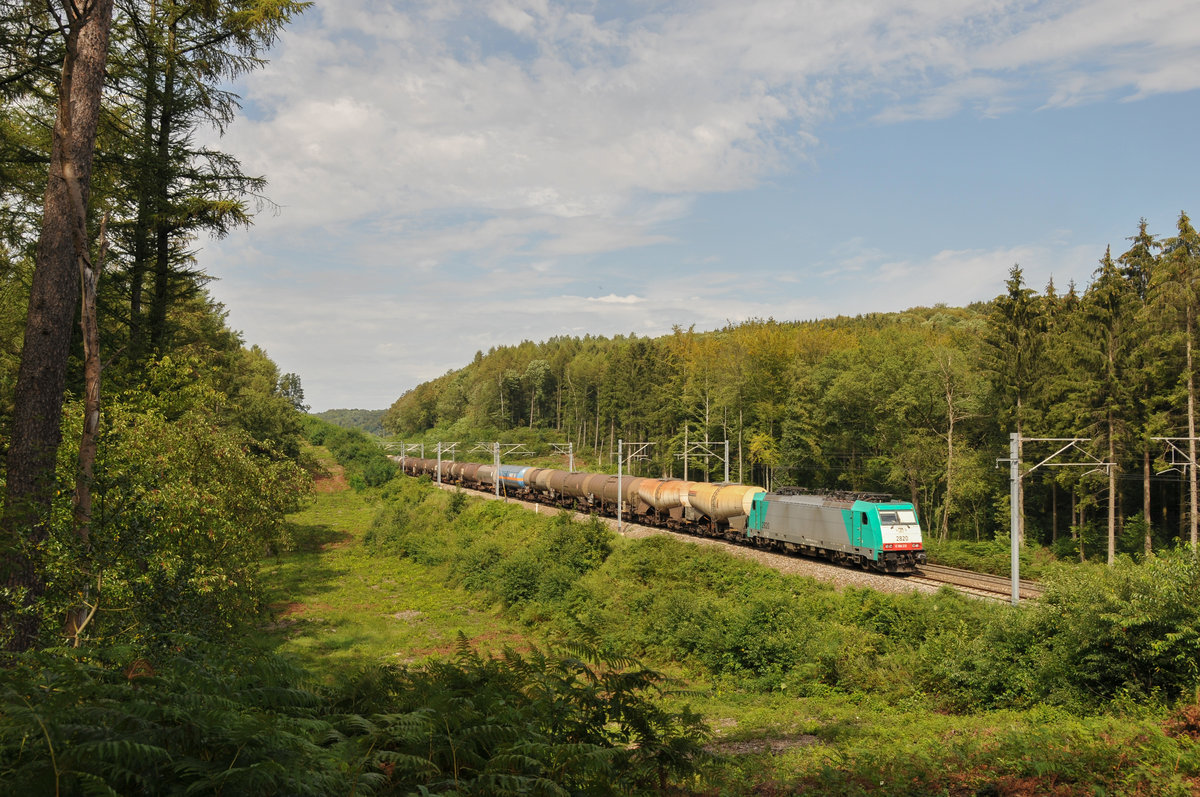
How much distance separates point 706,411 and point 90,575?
50.9 metres

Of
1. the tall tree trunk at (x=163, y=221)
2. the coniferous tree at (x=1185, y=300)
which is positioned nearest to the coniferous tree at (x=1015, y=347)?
the coniferous tree at (x=1185, y=300)

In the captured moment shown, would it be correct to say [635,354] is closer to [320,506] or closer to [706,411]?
[706,411]

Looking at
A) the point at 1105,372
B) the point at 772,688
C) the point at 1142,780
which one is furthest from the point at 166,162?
the point at 1105,372

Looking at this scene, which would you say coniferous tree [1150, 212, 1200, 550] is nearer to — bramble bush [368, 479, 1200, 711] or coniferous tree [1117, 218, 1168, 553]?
coniferous tree [1117, 218, 1168, 553]

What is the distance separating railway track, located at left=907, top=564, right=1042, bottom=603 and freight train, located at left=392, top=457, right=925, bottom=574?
41.5 inches

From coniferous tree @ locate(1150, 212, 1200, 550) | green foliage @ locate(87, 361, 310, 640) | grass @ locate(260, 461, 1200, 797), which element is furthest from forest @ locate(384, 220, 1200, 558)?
green foliage @ locate(87, 361, 310, 640)

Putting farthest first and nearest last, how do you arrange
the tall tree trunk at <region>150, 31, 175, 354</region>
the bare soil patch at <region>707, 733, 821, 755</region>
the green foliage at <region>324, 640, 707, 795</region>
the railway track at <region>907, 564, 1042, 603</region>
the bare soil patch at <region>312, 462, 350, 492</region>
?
1. the bare soil patch at <region>312, 462, 350, 492</region>
2. the railway track at <region>907, 564, 1042, 603</region>
3. the tall tree trunk at <region>150, 31, 175, 354</region>
4. the bare soil patch at <region>707, 733, 821, 755</region>
5. the green foliage at <region>324, 640, 707, 795</region>

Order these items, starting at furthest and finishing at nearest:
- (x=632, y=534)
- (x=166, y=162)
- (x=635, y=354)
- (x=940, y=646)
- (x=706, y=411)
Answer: (x=635, y=354)
(x=706, y=411)
(x=632, y=534)
(x=166, y=162)
(x=940, y=646)

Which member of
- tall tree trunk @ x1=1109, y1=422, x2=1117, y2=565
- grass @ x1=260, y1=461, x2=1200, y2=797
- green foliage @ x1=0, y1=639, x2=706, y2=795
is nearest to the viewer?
green foliage @ x1=0, y1=639, x2=706, y2=795

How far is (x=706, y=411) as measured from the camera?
56.4 metres

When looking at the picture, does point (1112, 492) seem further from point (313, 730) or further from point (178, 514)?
point (178, 514)

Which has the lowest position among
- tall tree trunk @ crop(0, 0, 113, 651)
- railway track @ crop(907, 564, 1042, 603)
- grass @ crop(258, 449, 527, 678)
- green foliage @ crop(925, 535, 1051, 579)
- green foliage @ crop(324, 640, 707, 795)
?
grass @ crop(258, 449, 527, 678)

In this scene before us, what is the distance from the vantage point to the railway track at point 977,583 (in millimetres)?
21922

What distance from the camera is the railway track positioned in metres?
21.9
